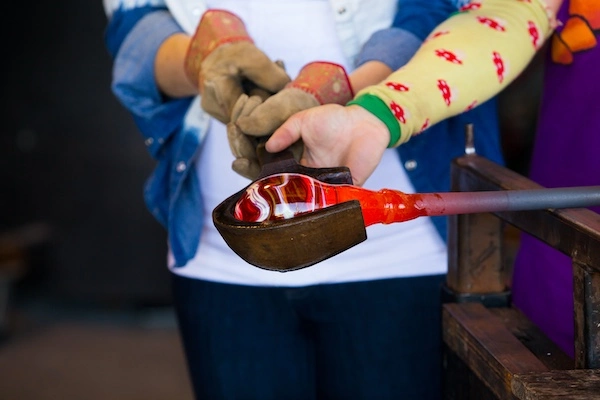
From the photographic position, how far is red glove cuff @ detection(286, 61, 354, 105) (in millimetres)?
903

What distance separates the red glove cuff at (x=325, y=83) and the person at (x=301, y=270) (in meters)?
0.04

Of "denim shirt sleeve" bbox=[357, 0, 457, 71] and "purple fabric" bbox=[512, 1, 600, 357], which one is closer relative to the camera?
"purple fabric" bbox=[512, 1, 600, 357]

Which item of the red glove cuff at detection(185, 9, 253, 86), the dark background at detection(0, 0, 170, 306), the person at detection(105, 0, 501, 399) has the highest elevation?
the red glove cuff at detection(185, 9, 253, 86)

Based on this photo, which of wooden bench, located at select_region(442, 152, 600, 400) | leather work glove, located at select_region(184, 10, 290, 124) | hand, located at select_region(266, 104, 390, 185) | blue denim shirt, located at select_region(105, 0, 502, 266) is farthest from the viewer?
blue denim shirt, located at select_region(105, 0, 502, 266)

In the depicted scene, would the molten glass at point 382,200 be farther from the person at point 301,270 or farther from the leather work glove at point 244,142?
the person at point 301,270

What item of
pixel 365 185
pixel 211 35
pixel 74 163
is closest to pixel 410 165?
pixel 365 185

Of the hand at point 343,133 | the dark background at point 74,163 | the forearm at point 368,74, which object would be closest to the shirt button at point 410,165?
the forearm at point 368,74

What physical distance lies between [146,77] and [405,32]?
1.09 ft

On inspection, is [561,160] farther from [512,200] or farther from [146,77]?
[146,77]

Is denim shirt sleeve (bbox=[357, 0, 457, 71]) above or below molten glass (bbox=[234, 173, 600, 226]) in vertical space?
above

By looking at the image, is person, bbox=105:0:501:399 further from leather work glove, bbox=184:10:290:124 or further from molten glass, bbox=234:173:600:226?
molten glass, bbox=234:173:600:226

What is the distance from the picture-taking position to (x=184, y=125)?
3.64 ft

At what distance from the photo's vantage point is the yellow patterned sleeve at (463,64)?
0.85m

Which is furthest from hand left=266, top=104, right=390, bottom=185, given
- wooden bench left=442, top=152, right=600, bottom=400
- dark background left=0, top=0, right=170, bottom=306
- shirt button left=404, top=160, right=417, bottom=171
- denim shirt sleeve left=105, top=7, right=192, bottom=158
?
dark background left=0, top=0, right=170, bottom=306
